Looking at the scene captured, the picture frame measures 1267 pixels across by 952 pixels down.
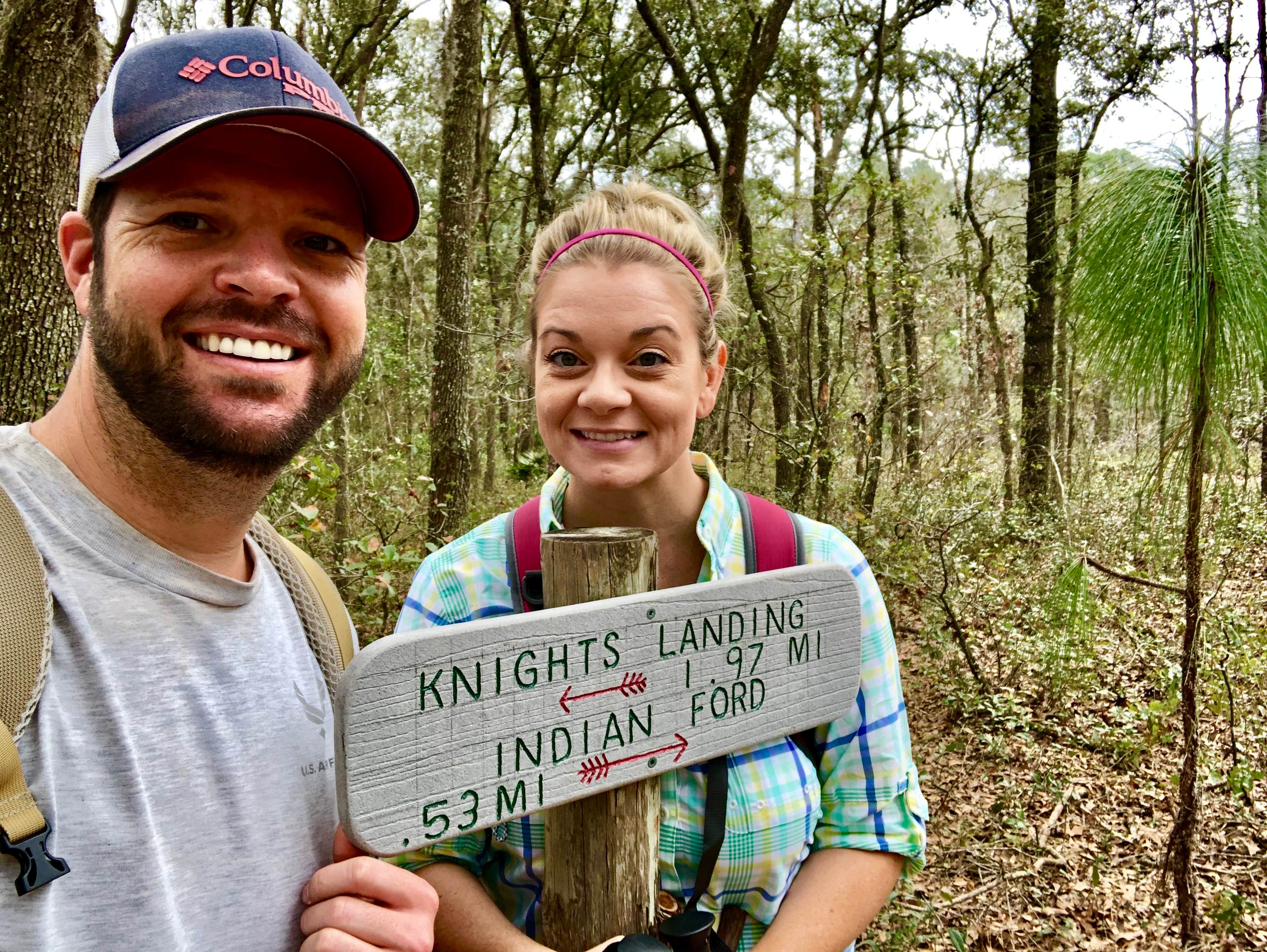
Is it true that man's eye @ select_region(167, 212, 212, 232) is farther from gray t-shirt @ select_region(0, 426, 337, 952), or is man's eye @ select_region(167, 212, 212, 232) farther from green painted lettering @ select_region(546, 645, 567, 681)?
green painted lettering @ select_region(546, 645, 567, 681)

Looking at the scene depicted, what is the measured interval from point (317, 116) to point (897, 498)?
22.6ft

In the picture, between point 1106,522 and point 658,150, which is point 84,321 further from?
point 658,150

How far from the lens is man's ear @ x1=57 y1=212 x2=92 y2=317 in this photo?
118cm

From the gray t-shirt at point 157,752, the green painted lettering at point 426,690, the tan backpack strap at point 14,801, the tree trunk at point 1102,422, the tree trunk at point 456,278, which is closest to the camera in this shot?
the tan backpack strap at point 14,801

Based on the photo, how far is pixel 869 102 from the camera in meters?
13.3

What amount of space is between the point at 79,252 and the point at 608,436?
2.97 ft

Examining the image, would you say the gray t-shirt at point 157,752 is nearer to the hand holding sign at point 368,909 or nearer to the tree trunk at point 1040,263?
the hand holding sign at point 368,909

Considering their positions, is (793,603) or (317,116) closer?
(317,116)

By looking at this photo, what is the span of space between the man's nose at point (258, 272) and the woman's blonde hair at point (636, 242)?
1.73 ft

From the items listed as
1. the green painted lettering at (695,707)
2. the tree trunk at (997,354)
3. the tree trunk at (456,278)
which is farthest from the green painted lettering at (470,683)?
the tree trunk at (997,354)

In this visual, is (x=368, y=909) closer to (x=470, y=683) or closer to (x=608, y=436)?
(x=470, y=683)

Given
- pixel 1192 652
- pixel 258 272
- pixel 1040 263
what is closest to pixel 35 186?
pixel 258 272

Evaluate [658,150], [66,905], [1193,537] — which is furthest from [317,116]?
[658,150]

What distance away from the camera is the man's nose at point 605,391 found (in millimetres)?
1370
